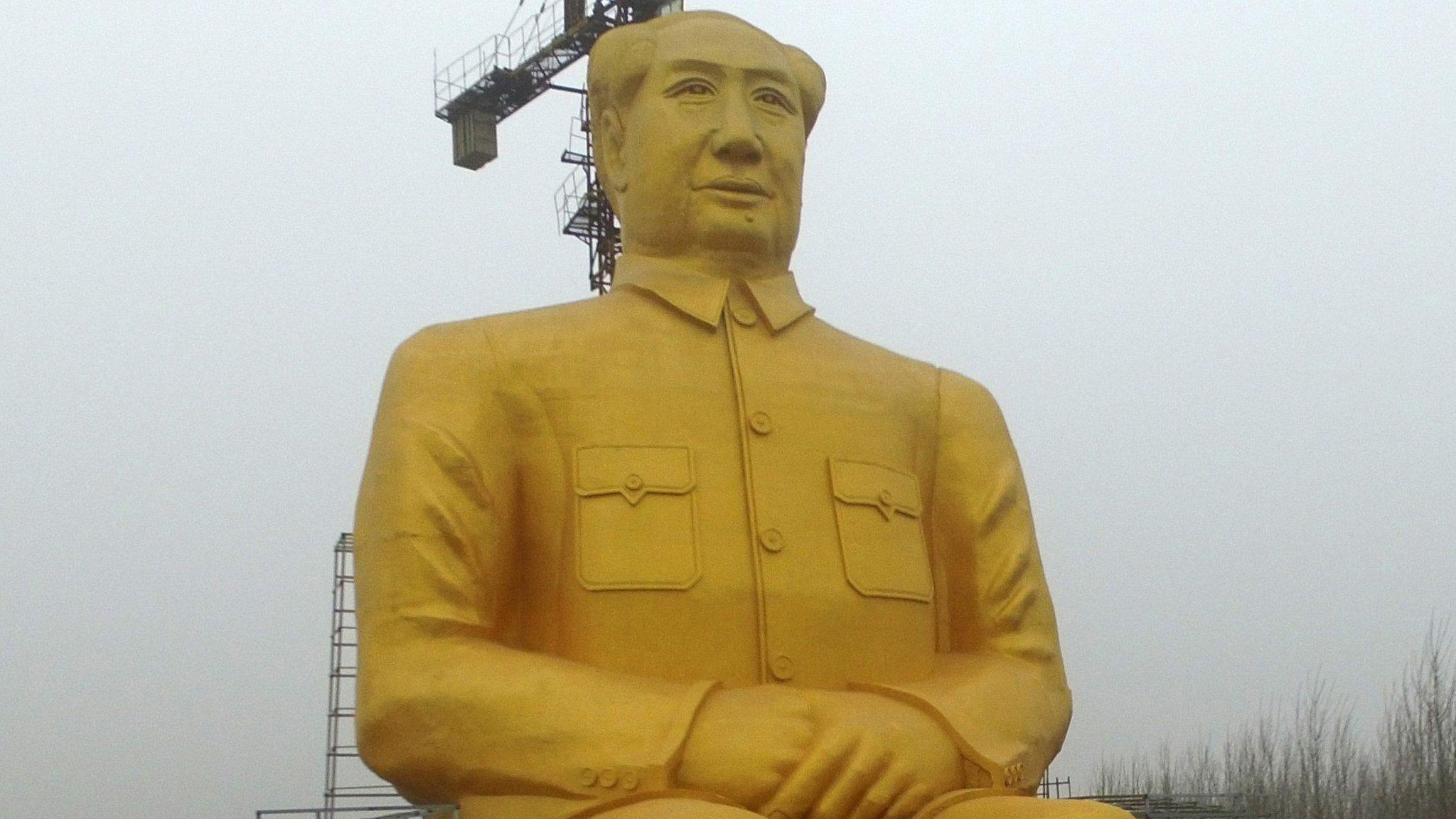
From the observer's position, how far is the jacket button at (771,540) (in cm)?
507

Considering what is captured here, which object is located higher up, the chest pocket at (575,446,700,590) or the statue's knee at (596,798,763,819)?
the chest pocket at (575,446,700,590)

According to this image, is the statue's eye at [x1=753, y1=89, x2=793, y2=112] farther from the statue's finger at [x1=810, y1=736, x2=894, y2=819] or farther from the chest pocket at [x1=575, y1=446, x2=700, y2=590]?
the statue's finger at [x1=810, y1=736, x2=894, y2=819]

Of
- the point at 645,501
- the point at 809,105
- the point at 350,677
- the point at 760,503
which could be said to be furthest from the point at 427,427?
the point at 350,677

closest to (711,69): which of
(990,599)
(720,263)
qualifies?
(720,263)

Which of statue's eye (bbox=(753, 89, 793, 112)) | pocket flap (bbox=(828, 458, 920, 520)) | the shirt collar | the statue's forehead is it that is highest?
the statue's forehead

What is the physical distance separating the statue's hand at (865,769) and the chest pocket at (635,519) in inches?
24.1

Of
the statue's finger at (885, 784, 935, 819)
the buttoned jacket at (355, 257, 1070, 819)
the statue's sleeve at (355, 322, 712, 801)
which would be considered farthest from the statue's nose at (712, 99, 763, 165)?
the statue's finger at (885, 784, 935, 819)

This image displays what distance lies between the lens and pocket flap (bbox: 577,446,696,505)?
5051 mm

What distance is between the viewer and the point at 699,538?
16.5 ft

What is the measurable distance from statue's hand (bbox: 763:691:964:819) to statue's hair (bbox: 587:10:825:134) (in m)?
2.22

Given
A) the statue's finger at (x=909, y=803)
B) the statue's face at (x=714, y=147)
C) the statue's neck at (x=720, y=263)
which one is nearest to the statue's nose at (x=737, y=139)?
the statue's face at (x=714, y=147)

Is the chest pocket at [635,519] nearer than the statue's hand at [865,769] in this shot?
No

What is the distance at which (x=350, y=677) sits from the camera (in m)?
13.9

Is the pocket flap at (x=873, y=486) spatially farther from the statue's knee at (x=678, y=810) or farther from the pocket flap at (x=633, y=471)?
the statue's knee at (x=678, y=810)
